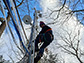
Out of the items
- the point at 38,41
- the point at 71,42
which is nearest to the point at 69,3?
the point at 38,41

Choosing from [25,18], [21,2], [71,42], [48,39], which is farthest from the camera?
[71,42]

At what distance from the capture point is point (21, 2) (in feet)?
22.5

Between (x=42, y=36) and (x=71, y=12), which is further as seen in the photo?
(x=71, y=12)

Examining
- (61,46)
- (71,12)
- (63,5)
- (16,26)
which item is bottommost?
(61,46)

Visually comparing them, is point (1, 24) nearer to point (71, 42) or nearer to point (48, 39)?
point (48, 39)

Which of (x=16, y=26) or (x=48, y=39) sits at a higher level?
(x=16, y=26)

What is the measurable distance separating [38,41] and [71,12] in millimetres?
4067

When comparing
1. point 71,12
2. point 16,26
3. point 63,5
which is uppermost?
point 16,26

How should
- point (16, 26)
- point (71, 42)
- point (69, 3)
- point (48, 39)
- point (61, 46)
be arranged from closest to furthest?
point (16, 26)
point (48, 39)
point (69, 3)
point (71, 42)
point (61, 46)

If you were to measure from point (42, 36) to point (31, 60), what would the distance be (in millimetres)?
1243

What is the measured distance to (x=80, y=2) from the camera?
18.6 ft

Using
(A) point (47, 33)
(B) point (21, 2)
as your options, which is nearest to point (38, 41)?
(A) point (47, 33)

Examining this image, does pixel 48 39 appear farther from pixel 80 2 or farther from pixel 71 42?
pixel 71 42

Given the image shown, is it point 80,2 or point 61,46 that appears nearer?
point 80,2
